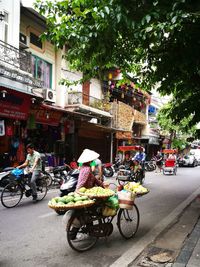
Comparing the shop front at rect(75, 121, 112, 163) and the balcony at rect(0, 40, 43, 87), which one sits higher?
the balcony at rect(0, 40, 43, 87)

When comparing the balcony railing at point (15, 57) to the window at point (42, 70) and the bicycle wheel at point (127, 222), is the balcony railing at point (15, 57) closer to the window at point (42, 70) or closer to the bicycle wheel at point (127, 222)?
the window at point (42, 70)

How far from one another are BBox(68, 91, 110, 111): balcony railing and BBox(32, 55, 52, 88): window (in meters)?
1.72

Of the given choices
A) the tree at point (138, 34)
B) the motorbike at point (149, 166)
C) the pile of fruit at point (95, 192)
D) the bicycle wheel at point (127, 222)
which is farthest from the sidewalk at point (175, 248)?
the motorbike at point (149, 166)

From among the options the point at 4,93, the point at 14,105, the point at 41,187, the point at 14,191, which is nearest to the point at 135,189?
the point at 14,191

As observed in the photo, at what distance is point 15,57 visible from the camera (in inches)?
557

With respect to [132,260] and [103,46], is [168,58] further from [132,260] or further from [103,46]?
[132,260]

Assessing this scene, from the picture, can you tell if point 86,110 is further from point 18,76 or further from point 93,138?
point 18,76

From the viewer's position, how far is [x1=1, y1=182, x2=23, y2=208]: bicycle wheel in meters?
8.62

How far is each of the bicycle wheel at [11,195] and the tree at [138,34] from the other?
12.6 ft

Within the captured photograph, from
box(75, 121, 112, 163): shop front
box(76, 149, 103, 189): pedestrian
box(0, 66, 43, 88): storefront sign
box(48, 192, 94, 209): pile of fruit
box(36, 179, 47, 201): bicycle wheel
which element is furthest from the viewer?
box(75, 121, 112, 163): shop front

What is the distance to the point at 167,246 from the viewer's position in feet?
18.4

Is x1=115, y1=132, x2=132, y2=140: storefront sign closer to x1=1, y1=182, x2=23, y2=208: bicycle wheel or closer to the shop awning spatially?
the shop awning

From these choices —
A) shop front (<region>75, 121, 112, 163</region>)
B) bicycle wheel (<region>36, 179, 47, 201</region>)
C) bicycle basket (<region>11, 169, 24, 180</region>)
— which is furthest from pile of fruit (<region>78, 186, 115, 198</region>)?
shop front (<region>75, 121, 112, 163</region>)

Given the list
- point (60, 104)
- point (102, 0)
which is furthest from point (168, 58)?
point (60, 104)
